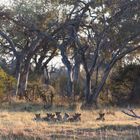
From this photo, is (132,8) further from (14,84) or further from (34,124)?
(34,124)

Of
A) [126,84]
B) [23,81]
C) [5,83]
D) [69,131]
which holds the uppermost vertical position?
[23,81]

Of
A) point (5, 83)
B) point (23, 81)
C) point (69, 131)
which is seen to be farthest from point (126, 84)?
point (69, 131)

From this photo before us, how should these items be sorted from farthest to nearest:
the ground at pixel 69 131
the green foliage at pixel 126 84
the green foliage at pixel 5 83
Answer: the green foliage at pixel 126 84
the green foliage at pixel 5 83
the ground at pixel 69 131

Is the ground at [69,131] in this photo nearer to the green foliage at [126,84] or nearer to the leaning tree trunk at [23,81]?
the leaning tree trunk at [23,81]

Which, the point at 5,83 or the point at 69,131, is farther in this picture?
the point at 5,83

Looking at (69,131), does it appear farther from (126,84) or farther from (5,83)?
(126,84)

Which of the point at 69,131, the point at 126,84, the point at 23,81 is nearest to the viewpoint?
the point at 69,131

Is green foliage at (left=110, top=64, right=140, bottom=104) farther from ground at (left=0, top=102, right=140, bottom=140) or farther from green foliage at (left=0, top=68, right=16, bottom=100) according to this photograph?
ground at (left=0, top=102, right=140, bottom=140)

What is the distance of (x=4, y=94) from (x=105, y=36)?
19.9 feet

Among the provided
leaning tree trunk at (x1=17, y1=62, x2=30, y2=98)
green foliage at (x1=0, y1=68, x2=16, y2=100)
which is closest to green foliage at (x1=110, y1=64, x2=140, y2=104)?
leaning tree trunk at (x1=17, y1=62, x2=30, y2=98)

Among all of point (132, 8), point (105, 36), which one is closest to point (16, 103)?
point (105, 36)

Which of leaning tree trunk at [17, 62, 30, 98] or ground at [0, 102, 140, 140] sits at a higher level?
leaning tree trunk at [17, 62, 30, 98]

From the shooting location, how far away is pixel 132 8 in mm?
24250

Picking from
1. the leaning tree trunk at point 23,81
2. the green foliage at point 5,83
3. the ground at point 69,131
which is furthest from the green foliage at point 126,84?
the ground at point 69,131
